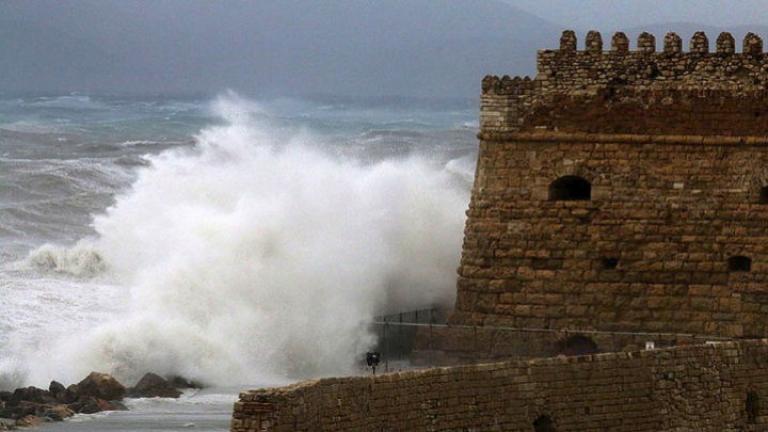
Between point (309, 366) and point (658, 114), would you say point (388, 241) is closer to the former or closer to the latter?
point (309, 366)

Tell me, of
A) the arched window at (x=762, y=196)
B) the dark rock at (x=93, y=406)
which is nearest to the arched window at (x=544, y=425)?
the arched window at (x=762, y=196)

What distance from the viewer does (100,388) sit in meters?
29.3

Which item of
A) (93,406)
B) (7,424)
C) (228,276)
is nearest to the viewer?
(7,424)

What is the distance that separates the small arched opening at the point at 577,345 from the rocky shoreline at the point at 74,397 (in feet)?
14.5

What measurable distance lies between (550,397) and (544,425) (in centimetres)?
23

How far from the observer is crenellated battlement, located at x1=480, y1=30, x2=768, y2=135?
28.8m

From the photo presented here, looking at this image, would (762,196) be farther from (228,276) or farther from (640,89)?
(228,276)

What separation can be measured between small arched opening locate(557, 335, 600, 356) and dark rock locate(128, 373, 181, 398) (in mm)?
4429

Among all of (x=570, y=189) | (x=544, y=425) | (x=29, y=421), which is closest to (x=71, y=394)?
(x=29, y=421)

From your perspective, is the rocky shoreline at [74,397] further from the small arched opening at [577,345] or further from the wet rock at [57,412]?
the small arched opening at [577,345]

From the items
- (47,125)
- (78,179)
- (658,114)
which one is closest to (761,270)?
(658,114)

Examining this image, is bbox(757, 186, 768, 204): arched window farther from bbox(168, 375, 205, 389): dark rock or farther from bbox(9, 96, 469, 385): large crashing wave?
bbox(168, 375, 205, 389): dark rock

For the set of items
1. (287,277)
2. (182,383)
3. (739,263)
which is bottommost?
(182,383)

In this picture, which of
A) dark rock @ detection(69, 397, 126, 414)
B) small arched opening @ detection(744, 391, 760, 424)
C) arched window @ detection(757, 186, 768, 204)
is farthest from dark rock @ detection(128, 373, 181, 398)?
small arched opening @ detection(744, 391, 760, 424)
